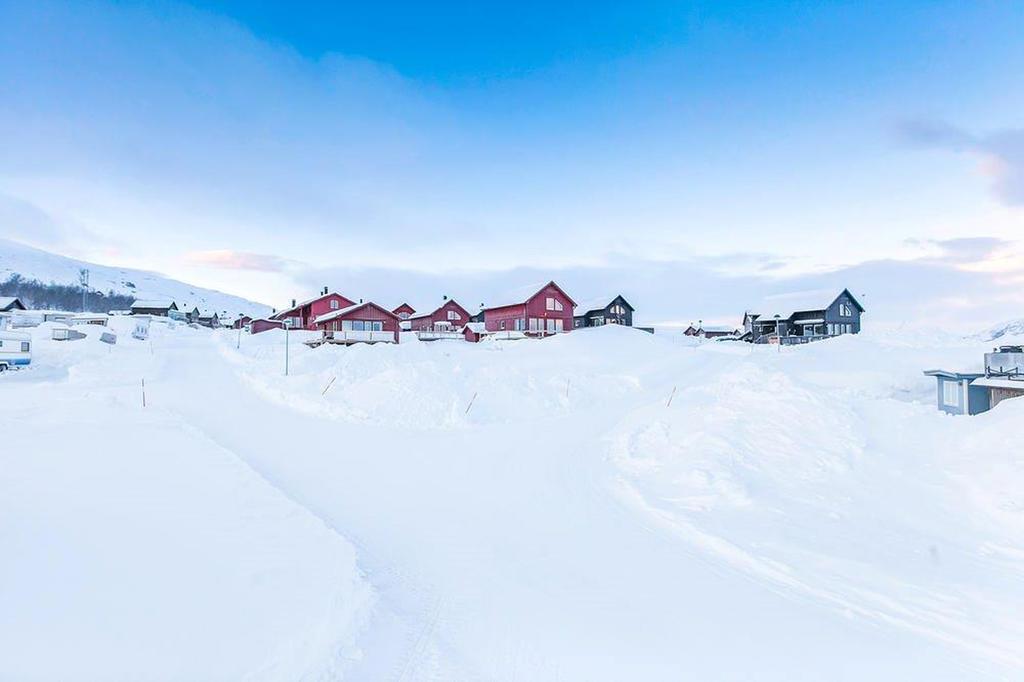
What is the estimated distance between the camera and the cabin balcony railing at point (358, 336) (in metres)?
52.3

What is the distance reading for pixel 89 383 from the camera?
25.9 meters

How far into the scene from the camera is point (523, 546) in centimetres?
798

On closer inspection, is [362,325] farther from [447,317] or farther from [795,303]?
[795,303]

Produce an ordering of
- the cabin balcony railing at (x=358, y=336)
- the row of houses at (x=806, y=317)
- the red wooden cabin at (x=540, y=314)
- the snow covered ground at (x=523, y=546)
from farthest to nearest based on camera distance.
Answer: the row of houses at (x=806, y=317)
the red wooden cabin at (x=540, y=314)
the cabin balcony railing at (x=358, y=336)
the snow covered ground at (x=523, y=546)

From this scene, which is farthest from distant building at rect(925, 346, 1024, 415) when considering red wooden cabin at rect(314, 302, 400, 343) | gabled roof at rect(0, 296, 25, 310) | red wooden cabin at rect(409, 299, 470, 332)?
gabled roof at rect(0, 296, 25, 310)

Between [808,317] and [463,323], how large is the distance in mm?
50067

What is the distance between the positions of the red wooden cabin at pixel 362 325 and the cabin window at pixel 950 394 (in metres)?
46.9

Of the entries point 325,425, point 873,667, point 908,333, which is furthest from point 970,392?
point 908,333

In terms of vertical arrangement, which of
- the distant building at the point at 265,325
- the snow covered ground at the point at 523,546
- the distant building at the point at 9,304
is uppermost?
the distant building at the point at 9,304

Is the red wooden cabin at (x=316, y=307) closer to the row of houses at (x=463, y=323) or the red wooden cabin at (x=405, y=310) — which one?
the row of houses at (x=463, y=323)

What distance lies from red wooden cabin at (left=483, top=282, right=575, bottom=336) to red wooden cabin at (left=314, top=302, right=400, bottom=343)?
13.5 m

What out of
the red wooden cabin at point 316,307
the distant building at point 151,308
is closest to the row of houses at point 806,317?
the red wooden cabin at point 316,307

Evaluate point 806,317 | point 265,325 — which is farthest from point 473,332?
point 806,317

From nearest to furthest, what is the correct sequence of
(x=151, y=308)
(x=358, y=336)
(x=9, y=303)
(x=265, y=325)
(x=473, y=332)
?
1. (x=358, y=336)
2. (x=473, y=332)
3. (x=9, y=303)
4. (x=265, y=325)
5. (x=151, y=308)
